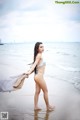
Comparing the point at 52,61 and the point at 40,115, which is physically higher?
the point at 52,61

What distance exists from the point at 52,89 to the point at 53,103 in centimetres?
11

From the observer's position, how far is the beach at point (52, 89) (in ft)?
8.46

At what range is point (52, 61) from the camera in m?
2.60

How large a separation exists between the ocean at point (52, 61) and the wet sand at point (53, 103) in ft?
0.19

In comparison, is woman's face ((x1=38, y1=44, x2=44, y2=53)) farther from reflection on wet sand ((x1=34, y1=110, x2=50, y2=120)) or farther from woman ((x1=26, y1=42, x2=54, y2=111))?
reflection on wet sand ((x1=34, y1=110, x2=50, y2=120))

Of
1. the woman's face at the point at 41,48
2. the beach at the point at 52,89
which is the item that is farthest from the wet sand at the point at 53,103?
the woman's face at the point at 41,48

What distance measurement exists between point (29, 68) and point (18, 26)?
13.9 inches

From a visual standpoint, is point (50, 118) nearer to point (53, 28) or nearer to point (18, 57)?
point (18, 57)

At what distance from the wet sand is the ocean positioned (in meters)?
0.06

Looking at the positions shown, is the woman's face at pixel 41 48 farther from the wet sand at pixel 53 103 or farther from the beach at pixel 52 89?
the wet sand at pixel 53 103

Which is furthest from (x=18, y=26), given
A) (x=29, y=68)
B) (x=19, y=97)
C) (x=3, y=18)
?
(x=19, y=97)

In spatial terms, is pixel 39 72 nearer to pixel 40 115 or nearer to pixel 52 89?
pixel 52 89

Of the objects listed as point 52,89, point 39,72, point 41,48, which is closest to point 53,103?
point 52,89

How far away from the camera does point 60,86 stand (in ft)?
8.48
